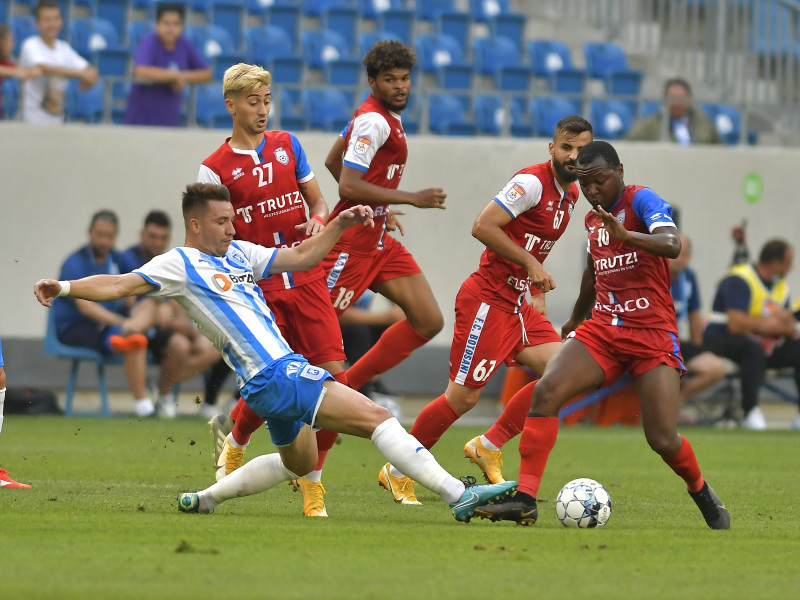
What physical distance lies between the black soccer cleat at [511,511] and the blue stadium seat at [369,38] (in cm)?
1209

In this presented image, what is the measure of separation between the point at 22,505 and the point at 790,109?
13853 mm

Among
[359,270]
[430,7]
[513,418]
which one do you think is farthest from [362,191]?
[430,7]

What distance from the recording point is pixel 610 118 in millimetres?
17438

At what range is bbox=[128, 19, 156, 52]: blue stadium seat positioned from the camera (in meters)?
17.5

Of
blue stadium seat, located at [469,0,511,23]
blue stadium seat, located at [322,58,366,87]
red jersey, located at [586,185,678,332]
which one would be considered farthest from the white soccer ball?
blue stadium seat, located at [469,0,511,23]

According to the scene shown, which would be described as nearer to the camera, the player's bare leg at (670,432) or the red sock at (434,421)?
the player's bare leg at (670,432)

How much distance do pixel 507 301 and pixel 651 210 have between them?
1681mm

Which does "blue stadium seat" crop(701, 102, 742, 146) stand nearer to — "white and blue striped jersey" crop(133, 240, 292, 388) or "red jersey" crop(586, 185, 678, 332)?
"red jersey" crop(586, 185, 678, 332)

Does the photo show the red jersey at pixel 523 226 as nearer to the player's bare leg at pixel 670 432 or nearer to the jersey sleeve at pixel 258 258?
the player's bare leg at pixel 670 432

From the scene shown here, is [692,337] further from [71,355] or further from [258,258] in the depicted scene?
[258,258]

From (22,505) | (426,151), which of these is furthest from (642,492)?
(426,151)

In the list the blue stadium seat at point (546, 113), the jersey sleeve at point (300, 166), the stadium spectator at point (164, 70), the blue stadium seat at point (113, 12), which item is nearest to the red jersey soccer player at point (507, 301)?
the jersey sleeve at point (300, 166)

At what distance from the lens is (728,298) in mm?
15555

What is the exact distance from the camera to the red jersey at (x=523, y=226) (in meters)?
7.84
